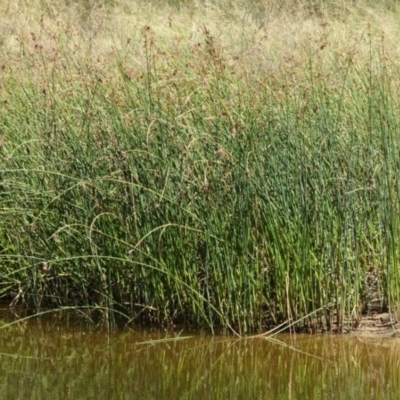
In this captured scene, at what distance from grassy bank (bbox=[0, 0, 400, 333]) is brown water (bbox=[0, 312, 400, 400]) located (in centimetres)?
19

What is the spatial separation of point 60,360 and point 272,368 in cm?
101

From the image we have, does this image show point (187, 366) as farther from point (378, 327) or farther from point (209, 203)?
point (378, 327)

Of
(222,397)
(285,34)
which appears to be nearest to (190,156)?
(222,397)

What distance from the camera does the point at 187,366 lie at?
17.0ft

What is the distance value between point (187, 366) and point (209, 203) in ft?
2.80

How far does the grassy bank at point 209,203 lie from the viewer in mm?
5543

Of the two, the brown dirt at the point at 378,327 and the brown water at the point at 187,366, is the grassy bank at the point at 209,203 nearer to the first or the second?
the brown dirt at the point at 378,327

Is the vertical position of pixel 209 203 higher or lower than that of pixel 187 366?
higher

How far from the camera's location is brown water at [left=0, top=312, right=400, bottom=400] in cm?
480

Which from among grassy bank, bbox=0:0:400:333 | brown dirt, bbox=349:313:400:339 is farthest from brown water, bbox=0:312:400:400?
grassy bank, bbox=0:0:400:333

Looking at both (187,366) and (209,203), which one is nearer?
(187,366)

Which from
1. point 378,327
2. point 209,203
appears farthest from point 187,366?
point 378,327

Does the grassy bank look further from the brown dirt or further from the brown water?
the brown water

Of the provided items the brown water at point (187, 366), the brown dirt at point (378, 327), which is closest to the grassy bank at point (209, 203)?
the brown dirt at point (378, 327)
